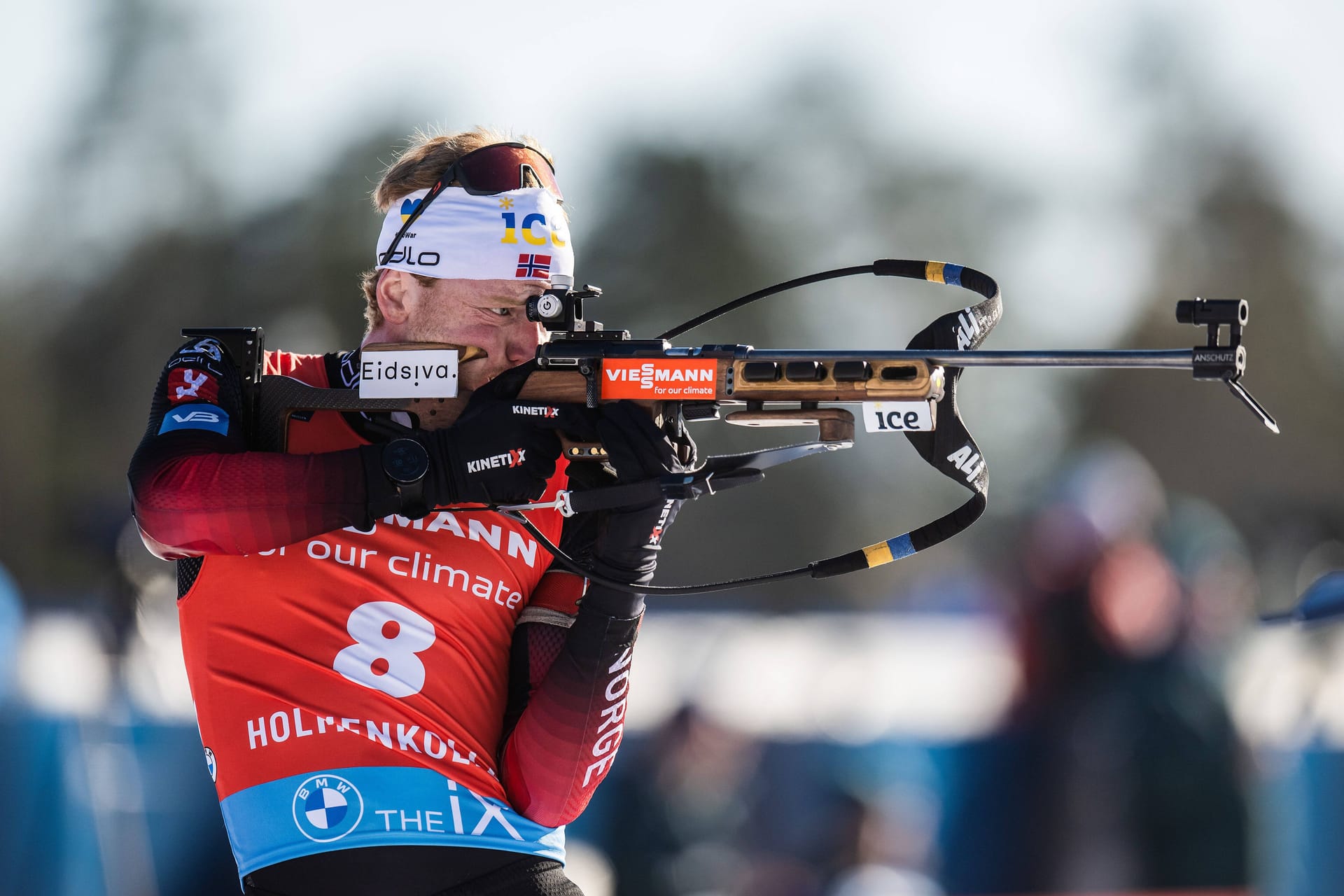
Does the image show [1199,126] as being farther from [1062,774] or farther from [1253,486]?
[1062,774]

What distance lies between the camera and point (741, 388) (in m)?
3.70

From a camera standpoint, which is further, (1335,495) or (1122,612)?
(1335,495)

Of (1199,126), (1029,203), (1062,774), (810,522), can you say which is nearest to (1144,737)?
(1062,774)

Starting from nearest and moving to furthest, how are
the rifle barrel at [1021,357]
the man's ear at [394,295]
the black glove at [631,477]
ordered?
the rifle barrel at [1021,357] → the black glove at [631,477] → the man's ear at [394,295]

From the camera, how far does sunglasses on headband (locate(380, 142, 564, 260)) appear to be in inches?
159

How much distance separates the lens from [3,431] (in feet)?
86.4

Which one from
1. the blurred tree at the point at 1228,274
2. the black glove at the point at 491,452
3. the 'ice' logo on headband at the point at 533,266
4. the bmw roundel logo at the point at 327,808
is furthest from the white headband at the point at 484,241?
the blurred tree at the point at 1228,274

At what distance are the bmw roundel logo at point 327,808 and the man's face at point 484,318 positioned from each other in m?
1.03

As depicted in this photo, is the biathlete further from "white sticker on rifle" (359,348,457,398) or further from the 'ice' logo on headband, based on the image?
"white sticker on rifle" (359,348,457,398)

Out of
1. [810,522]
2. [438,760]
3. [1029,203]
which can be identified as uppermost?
[1029,203]

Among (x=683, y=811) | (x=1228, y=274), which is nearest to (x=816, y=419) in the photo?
(x=683, y=811)

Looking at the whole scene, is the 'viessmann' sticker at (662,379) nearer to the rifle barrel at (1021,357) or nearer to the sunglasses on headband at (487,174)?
the rifle barrel at (1021,357)

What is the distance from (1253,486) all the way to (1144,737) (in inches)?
850

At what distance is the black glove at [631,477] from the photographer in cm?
367
